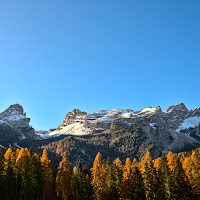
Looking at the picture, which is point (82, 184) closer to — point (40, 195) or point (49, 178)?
point (49, 178)

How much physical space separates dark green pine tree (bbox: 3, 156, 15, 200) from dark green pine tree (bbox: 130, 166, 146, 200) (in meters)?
34.8

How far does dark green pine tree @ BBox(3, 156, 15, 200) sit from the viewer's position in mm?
67312

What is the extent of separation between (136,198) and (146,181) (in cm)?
498

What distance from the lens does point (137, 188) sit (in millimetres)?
60500

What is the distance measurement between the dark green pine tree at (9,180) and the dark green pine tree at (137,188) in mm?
34802

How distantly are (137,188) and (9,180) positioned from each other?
36.5 m

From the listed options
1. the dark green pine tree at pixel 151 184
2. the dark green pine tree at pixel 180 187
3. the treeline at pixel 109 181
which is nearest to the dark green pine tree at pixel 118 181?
the treeline at pixel 109 181

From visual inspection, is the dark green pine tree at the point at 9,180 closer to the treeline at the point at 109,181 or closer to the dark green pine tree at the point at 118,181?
the treeline at the point at 109,181

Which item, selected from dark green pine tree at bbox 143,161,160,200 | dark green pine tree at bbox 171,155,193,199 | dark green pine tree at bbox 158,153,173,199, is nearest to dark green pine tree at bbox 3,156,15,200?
dark green pine tree at bbox 143,161,160,200

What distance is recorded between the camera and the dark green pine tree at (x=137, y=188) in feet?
197

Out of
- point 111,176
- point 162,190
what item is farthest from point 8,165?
point 162,190

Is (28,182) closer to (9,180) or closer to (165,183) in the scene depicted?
(9,180)

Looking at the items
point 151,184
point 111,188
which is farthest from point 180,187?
point 111,188

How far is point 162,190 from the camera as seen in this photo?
197 ft
